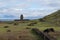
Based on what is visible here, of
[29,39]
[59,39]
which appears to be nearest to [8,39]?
[29,39]

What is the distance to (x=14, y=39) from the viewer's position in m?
24.6

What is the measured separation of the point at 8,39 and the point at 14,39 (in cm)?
65

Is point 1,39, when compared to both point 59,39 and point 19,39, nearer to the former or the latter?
point 19,39

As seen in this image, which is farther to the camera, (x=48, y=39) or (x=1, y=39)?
(x=1, y=39)

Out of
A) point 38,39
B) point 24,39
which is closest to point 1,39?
point 24,39

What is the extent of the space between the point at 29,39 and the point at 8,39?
2271 millimetres

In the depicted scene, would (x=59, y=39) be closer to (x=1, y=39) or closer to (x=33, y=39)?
(x=33, y=39)

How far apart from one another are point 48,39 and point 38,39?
12.6 ft

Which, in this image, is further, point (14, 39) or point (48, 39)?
point (14, 39)

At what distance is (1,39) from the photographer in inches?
972

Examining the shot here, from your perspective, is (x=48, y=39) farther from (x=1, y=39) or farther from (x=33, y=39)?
(x=1, y=39)

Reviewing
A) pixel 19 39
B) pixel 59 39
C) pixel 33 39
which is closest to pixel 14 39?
pixel 19 39

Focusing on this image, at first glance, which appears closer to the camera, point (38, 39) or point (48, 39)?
point (48, 39)

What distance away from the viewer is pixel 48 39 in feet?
66.9
